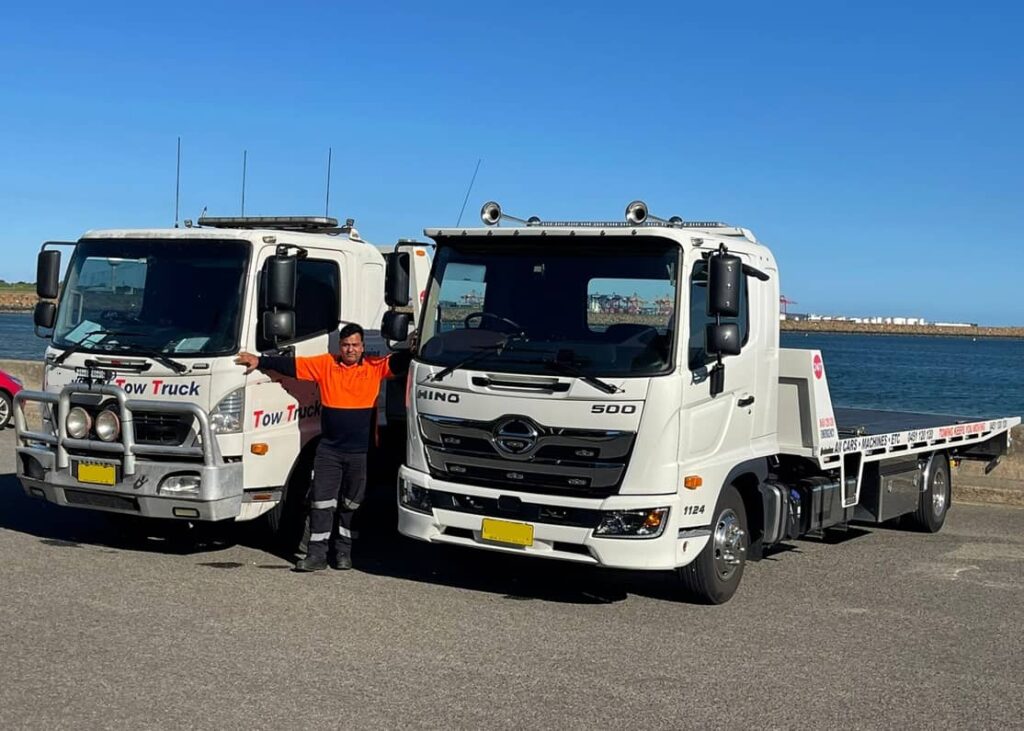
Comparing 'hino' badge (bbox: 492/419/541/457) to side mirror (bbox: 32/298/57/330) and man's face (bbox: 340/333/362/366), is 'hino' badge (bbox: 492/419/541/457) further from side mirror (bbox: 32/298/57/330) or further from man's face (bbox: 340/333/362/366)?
side mirror (bbox: 32/298/57/330)

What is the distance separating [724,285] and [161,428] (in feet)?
13.5

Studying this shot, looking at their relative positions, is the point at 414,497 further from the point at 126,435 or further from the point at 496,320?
the point at 126,435

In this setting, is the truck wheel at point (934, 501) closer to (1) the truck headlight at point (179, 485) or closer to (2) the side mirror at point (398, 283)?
(2) the side mirror at point (398, 283)

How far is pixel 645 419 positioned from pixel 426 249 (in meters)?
4.30

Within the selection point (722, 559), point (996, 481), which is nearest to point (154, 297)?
point (722, 559)

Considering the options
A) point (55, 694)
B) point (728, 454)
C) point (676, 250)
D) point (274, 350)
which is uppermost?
point (676, 250)

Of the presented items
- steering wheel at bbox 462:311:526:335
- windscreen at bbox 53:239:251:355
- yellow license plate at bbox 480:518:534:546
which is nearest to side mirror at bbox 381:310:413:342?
steering wheel at bbox 462:311:526:335

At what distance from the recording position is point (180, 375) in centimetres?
853

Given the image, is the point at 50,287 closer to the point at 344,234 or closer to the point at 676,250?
the point at 344,234

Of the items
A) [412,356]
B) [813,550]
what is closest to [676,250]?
[412,356]

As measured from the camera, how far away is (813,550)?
34.0ft

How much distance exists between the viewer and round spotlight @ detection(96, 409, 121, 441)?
8.59 metres

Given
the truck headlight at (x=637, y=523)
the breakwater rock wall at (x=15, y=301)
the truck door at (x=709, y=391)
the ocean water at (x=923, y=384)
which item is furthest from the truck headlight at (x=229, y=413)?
the breakwater rock wall at (x=15, y=301)

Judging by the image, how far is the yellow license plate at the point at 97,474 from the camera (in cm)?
855
